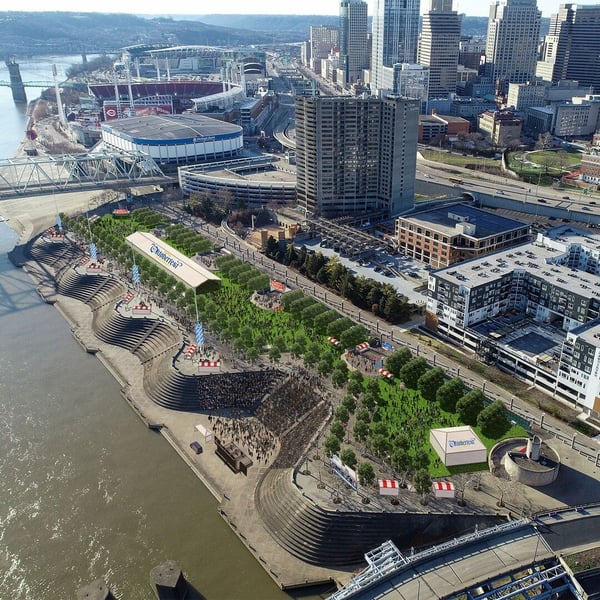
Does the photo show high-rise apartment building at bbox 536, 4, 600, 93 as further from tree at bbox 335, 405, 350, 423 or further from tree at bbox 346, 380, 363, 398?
tree at bbox 335, 405, 350, 423

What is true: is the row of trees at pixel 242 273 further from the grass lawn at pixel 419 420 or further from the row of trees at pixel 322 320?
the grass lawn at pixel 419 420

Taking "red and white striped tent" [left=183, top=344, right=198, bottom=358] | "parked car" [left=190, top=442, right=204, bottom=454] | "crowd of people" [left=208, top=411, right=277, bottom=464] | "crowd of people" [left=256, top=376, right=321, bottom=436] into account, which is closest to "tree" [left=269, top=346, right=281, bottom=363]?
"crowd of people" [left=256, top=376, right=321, bottom=436]

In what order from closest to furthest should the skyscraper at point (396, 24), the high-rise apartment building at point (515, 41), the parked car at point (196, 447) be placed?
the parked car at point (196, 447) → the high-rise apartment building at point (515, 41) → the skyscraper at point (396, 24)

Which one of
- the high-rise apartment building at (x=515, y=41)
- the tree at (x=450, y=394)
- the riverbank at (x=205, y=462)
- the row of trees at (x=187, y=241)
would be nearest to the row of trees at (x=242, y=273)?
the row of trees at (x=187, y=241)

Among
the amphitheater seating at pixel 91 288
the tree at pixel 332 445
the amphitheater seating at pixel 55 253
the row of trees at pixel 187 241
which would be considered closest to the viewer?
the tree at pixel 332 445

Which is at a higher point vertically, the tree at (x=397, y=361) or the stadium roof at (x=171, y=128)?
the stadium roof at (x=171, y=128)

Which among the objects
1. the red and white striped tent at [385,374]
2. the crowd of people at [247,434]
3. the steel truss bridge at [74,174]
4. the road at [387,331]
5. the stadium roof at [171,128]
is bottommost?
the crowd of people at [247,434]

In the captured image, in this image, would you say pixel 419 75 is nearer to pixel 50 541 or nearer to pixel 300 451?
pixel 300 451

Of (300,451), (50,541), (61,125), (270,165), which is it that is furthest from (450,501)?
(61,125)
